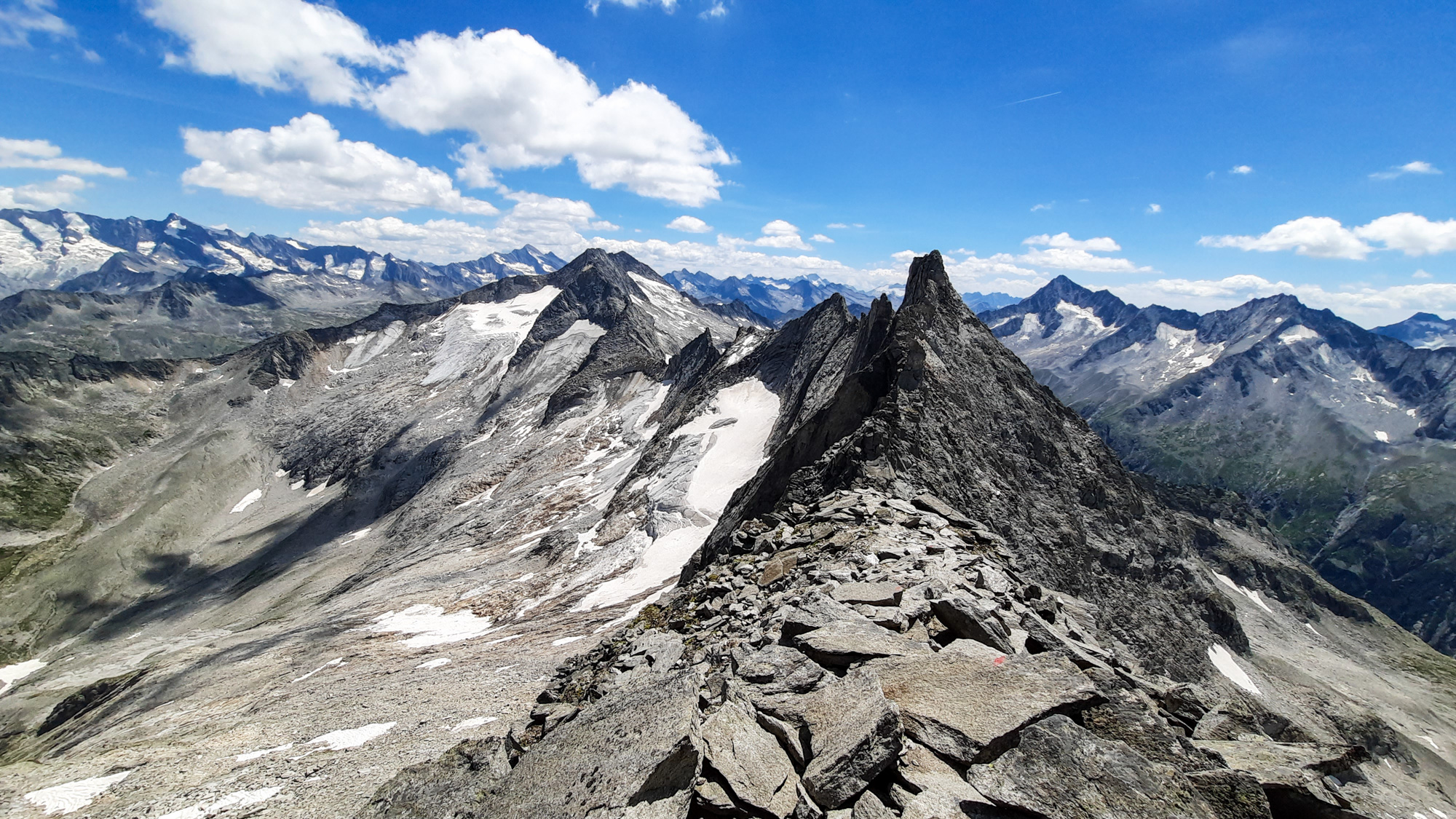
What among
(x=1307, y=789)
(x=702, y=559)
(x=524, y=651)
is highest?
(x=1307, y=789)

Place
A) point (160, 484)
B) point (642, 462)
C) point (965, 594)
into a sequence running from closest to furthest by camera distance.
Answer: point (965, 594) → point (642, 462) → point (160, 484)

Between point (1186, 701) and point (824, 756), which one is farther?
point (1186, 701)

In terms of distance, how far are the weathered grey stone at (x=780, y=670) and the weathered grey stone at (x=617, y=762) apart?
4.20ft

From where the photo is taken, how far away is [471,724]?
2420 cm

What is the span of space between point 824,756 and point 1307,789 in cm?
710

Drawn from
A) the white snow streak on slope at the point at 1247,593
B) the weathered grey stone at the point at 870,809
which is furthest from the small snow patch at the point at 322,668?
the white snow streak on slope at the point at 1247,593

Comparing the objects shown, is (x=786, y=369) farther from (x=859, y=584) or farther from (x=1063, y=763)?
(x=1063, y=763)

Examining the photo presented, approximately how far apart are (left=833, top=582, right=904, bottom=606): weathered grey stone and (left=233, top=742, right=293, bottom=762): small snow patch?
23.9 m

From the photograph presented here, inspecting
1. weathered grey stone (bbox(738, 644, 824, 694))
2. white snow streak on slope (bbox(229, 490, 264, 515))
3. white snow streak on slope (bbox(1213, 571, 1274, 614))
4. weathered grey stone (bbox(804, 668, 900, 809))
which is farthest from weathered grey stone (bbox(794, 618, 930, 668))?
white snow streak on slope (bbox(229, 490, 264, 515))

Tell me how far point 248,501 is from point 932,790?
176709 millimetres

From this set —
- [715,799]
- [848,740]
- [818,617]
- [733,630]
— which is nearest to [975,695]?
[848,740]

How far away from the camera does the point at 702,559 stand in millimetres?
34688

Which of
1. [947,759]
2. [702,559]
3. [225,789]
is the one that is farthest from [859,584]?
[225,789]

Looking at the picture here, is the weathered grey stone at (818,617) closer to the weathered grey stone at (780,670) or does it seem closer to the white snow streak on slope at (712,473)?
the weathered grey stone at (780,670)
